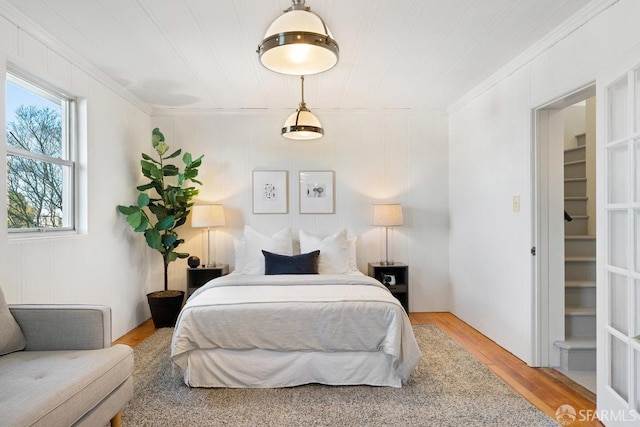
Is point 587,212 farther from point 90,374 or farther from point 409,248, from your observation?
point 90,374

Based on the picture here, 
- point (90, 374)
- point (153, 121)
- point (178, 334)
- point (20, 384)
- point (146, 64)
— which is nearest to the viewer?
point (20, 384)

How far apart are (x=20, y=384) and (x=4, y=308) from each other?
1.96ft

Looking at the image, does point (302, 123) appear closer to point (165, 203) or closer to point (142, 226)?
point (165, 203)

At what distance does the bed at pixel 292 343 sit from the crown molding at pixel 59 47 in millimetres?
2110

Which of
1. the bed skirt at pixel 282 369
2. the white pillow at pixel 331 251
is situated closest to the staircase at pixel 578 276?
the bed skirt at pixel 282 369

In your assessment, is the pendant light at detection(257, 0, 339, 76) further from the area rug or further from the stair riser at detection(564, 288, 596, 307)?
the stair riser at detection(564, 288, 596, 307)

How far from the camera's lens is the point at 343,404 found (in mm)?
2318

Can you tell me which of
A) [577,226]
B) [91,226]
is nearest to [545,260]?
[577,226]

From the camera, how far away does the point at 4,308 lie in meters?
1.97

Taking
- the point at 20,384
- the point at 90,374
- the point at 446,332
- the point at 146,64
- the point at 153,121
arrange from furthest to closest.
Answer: the point at 153,121 → the point at 446,332 → the point at 146,64 → the point at 90,374 → the point at 20,384

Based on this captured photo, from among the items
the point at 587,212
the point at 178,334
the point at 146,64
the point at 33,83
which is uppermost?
the point at 146,64

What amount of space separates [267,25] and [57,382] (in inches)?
90.3

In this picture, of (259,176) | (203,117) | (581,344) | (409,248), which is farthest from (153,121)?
(581,344)

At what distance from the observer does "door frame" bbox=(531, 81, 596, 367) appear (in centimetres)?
289
